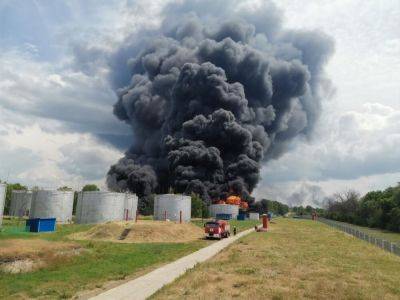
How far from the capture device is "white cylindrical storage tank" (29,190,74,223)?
68.7 metres

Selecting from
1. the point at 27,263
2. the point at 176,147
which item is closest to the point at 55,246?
the point at 27,263

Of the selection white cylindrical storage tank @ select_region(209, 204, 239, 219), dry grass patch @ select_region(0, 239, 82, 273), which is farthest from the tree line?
dry grass patch @ select_region(0, 239, 82, 273)

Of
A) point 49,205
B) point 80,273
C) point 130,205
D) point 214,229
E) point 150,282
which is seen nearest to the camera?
point 150,282

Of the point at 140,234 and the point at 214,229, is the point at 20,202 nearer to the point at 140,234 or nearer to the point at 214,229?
the point at 140,234

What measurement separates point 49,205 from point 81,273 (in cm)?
5280

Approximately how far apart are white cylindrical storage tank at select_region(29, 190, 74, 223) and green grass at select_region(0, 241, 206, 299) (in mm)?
41698

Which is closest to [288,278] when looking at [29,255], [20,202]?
[29,255]

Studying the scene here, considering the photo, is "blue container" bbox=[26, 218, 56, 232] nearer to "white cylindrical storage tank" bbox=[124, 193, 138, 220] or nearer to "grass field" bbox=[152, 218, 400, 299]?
"grass field" bbox=[152, 218, 400, 299]

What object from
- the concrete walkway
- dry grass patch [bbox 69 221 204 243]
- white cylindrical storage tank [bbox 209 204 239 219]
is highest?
white cylindrical storage tank [bbox 209 204 239 219]

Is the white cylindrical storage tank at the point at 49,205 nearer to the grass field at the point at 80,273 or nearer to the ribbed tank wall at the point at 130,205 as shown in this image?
the ribbed tank wall at the point at 130,205

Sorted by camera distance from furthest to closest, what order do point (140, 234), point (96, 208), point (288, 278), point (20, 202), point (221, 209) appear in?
1. point (221, 209)
2. point (20, 202)
3. point (96, 208)
4. point (140, 234)
5. point (288, 278)

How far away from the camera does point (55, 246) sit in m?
25.8

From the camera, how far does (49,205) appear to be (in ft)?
227

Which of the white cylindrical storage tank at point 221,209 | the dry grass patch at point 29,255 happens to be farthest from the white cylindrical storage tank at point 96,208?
the white cylindrical storage tank at point 221,209
